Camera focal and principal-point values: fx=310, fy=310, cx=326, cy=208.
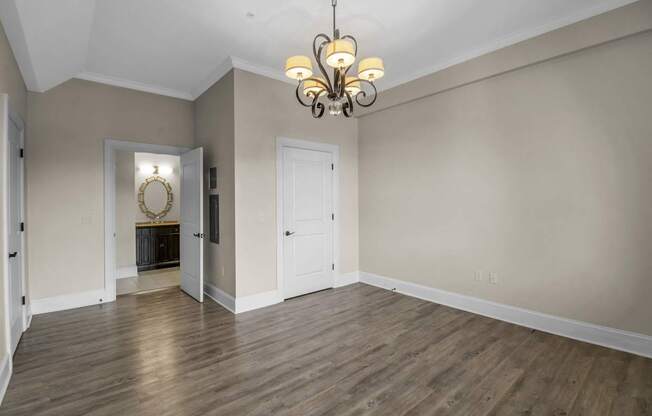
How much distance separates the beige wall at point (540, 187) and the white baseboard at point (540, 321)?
7 centimetres

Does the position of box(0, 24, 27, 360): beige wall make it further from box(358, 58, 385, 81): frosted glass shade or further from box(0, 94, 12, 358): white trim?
box(358, 58, 385, 81): frosted glass shade

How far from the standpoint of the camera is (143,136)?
4.59 meters

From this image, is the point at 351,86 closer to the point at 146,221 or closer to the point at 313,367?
the point at 313,367

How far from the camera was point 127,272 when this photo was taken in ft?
19.0

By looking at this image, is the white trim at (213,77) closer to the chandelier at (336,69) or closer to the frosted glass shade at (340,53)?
the chandelier at (336,69)

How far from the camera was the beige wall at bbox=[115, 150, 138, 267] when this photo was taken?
5.79 m

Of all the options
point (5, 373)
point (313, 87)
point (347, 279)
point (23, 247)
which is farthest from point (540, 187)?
point (23, 247)

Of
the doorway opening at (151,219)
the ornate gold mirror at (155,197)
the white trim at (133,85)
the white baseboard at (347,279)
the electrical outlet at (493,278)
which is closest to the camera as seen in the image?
the electrical outlet at (493,278)

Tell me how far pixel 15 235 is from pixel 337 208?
3.78m

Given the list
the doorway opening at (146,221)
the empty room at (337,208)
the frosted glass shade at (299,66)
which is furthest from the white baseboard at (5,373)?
the frosted glass shade at (299,66)

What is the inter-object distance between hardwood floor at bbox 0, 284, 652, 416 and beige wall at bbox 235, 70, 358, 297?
0.60m

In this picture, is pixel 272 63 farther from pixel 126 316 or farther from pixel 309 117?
pixel 126 316

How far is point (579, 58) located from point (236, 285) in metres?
4.39

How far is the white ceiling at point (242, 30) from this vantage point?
2727 mm
